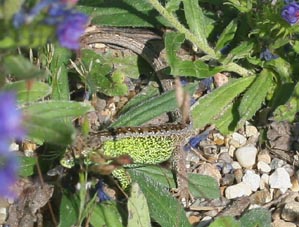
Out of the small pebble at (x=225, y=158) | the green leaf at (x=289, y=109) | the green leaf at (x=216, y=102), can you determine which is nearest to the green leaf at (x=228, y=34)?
the green leaf at (x=216, y=102)

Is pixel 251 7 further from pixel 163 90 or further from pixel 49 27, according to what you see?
pixel 49 27

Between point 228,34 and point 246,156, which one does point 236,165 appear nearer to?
point 246,156

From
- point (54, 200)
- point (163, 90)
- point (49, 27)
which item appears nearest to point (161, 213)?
point (54, 200)

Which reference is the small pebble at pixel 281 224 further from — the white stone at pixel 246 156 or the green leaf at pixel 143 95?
the green leaf at pixel 143 95

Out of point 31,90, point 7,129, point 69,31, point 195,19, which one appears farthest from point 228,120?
point 7,129

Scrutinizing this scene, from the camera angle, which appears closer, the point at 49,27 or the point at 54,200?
the point at 49,27

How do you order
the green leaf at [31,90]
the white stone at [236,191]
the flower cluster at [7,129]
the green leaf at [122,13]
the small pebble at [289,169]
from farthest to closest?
the green leaf at [122,13]
the small pebble at [289,169]
the white stone at [236,191]
the green leaf at [31,90]
the flower cluster at [7,129]
